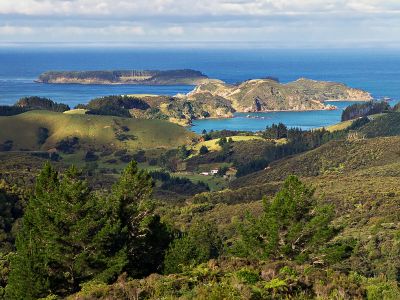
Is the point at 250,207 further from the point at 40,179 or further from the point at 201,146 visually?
the point at 201,146

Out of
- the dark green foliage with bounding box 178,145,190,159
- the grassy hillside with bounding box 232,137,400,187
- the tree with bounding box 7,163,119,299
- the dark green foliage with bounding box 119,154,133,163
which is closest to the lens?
the tree with bounding box 7,163,119,299

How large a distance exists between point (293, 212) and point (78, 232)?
11052mm

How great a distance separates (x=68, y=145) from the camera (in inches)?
6811

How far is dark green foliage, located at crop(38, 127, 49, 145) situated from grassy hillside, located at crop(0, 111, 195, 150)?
673 millimetres

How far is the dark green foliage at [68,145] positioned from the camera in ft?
560

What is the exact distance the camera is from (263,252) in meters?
32.5

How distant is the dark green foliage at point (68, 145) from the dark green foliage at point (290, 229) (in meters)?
→ 140

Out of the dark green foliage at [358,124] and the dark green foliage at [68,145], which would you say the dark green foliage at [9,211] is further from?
the dark green foliage at [358,124]

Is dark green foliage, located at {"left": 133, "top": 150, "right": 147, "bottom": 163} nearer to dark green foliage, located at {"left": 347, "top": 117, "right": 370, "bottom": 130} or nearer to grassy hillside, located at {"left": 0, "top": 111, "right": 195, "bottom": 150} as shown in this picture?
grassy hillside, located at {"left": 0, "top": 111, "right": 195, "bottom": 150}

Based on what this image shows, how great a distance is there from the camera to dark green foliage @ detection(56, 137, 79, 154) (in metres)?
171

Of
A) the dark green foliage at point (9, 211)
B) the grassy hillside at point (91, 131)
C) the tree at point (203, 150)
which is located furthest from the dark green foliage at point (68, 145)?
the dark green foliage at point (9, 211)

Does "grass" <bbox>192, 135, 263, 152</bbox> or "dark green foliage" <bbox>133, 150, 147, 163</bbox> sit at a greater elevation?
"grass" <bbox>192, 135, 263, 152</bbox>

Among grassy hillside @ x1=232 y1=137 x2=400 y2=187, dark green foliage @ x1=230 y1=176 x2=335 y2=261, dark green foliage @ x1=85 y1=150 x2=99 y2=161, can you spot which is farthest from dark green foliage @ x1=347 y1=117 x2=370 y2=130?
dark green foliage @ x1=230 y1=176 x2=335 y2=261

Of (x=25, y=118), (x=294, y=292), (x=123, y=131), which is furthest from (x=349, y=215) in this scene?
(x=25, y=118)
